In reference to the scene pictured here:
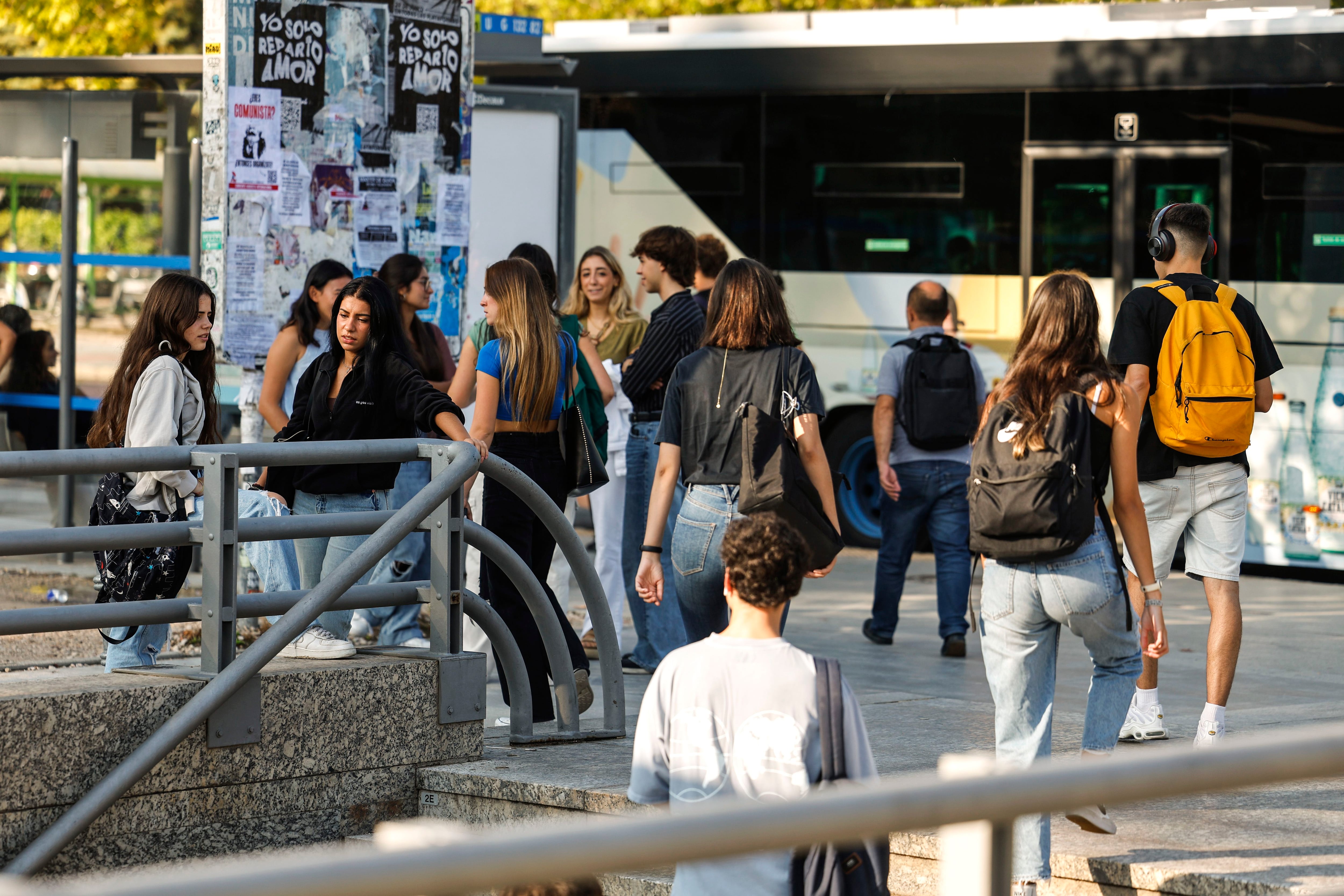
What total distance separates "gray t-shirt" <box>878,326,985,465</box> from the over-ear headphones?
269 centimetres

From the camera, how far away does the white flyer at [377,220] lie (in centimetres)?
818

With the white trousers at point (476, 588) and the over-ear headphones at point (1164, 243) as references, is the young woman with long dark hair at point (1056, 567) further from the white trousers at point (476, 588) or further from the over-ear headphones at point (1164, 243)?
the white trousers at point (476, 588)

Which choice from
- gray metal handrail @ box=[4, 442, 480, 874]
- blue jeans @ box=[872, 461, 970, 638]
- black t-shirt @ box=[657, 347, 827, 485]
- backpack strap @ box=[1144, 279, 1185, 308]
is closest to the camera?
gray metal handrail @ box=[4, 442, 480, 874]

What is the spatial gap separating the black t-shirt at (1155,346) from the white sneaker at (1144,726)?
31.8 inches

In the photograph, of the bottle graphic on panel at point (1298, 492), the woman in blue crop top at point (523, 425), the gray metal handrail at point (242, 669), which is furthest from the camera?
the bottle graphic on panel at point (1298, 492)

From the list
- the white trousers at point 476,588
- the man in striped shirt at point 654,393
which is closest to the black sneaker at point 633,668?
the man in striped shirt at point 654,393

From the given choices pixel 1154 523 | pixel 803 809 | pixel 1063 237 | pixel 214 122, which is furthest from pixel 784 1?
pixel 803 809

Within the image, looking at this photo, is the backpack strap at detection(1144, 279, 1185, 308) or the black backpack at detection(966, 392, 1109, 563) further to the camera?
the backpack strap at detection(1144, 279, 1185, 308)

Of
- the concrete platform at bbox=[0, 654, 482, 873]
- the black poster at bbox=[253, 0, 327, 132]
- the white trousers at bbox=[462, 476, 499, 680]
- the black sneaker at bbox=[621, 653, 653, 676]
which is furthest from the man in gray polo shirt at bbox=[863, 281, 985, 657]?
the concrete platform at bbox=[0, 654, 482, 873]

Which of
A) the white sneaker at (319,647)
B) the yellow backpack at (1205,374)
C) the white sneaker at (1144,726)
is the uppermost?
the yellow backpack at (1205,374)

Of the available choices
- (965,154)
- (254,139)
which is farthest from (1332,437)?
(254,139)

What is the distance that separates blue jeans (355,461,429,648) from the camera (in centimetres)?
759

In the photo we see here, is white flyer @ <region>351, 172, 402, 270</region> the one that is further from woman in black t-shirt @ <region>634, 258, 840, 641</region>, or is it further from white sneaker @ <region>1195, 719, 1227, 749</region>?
white sneaker @ <region>1195, 719, 1227, 749</region>

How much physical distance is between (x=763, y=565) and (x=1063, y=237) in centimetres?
871
